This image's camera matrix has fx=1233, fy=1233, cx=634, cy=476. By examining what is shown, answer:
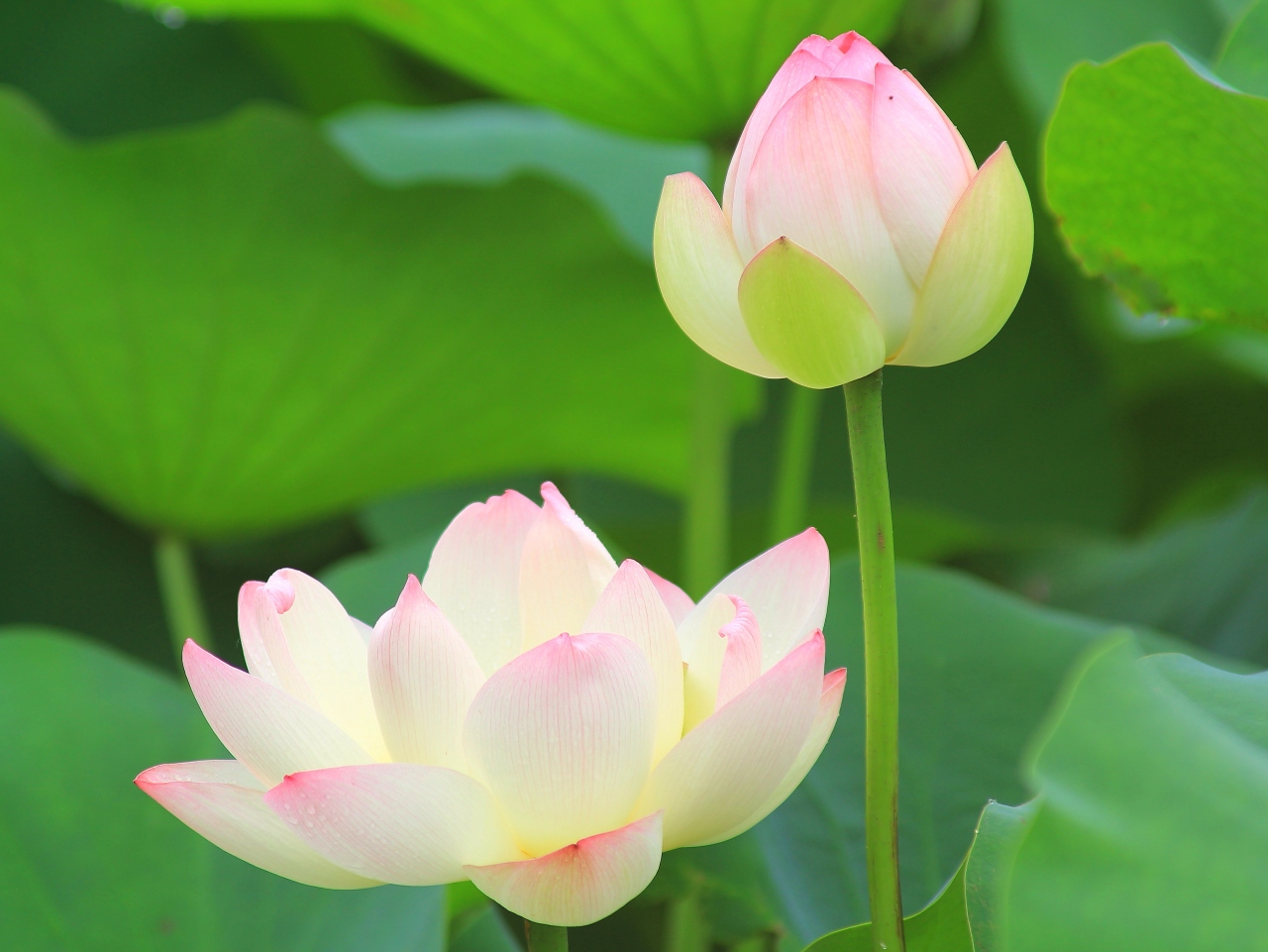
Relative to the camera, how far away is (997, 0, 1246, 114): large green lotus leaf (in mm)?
902

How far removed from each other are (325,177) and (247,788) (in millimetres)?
537

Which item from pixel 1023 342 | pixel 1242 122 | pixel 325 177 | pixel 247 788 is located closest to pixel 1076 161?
pixel 1242 122

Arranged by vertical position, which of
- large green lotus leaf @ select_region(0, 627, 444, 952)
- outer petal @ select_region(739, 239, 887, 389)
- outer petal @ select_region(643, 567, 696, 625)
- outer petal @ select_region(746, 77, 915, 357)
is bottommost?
large green lotus leaf @ select_region(0, 627, 444, 952)

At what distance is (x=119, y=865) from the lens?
0.48 m

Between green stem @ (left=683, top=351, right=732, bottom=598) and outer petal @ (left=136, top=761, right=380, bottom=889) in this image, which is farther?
green stem @ (left=683, top=351, right=732, bottom=598)

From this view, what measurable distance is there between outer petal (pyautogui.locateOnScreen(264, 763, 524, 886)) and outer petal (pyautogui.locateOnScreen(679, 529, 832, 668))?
65 mm

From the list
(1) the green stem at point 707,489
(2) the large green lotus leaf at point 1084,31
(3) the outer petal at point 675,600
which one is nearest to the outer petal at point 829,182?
(3) the outer petal at point 675,600

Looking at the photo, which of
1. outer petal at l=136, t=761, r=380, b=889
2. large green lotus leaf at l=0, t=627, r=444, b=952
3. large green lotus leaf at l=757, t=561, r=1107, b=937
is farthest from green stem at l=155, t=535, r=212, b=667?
outer petal at l=136, t=761, r=380, b=889

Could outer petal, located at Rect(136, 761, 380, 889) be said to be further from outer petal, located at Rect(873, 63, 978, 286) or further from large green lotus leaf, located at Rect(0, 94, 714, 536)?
large green lotus leaf, located at Rect(0, 94, 714, 536)

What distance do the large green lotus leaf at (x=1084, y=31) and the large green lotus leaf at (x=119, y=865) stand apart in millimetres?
704

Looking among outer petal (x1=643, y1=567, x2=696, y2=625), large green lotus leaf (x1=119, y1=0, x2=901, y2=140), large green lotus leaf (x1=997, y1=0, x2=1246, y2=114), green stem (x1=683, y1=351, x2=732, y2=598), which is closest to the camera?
outer petal (x1=643, y1=567, x2=696, y2=625)

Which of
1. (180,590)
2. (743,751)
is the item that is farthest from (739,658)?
(180,590)

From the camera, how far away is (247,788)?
239 millimetres

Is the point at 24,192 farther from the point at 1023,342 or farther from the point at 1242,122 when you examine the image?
the point at 1023,342
